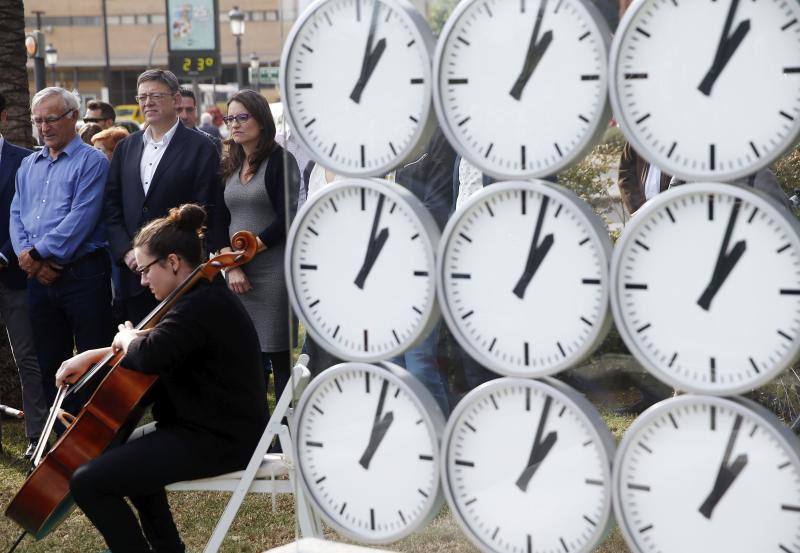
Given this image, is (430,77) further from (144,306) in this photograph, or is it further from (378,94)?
(144,306)

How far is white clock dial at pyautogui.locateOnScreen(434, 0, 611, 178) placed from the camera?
2496 millimetres

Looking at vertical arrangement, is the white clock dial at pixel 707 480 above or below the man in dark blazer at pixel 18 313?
above

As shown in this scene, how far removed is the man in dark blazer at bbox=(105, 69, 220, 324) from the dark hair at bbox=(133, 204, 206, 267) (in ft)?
4.52

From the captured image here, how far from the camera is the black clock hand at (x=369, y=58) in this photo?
277 cm

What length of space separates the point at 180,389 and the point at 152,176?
6.31 feet

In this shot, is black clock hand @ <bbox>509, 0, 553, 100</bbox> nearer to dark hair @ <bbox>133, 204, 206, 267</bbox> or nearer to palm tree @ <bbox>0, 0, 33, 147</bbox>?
dark hair @ <bbox>133, 204, 206, 267</bbox>

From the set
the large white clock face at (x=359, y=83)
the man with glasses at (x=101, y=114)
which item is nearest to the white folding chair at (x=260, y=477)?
the large white clock face at (x=359, y=83)

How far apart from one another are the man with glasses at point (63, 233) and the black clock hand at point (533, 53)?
11.0 ft

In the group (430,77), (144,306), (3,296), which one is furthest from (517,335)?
(3,296)

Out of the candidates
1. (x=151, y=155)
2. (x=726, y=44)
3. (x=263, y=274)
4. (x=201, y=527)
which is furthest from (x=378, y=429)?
(x=151, y=155)

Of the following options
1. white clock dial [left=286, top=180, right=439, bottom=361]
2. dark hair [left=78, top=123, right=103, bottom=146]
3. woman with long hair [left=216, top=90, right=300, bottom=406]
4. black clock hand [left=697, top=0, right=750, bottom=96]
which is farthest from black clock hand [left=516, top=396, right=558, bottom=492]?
dark hair [left=78, top=123, right=103, bottom=146]

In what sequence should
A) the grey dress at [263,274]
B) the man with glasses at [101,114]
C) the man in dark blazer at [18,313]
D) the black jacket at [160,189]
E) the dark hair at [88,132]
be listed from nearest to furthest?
the grey dress at [263,274]
the black jacket at [160,189]
the man in dark blazer at [18,313]
the dark hair at [88,132]
the man with glasses at [101,114]

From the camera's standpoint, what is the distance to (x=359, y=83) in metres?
2.80

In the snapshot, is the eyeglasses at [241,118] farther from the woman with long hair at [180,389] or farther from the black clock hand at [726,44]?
the black clock hand at [726,44]
